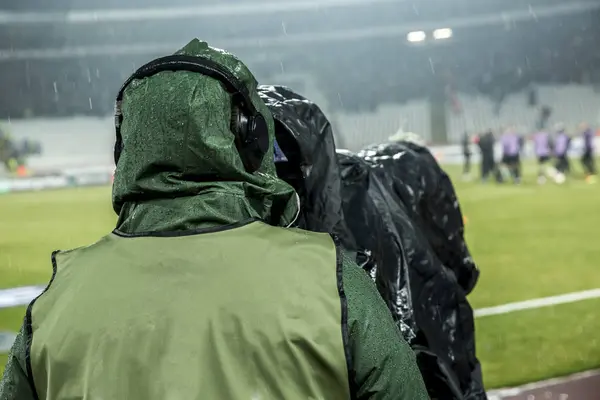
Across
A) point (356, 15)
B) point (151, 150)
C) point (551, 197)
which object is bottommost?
point (551, 197)

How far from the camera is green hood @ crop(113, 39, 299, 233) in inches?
24.9

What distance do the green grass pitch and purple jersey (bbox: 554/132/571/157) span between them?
0.64 meters

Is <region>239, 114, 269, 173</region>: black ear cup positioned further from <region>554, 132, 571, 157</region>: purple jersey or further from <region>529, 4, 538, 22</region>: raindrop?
<region>529, 4, 538, 22</region>: raindrop

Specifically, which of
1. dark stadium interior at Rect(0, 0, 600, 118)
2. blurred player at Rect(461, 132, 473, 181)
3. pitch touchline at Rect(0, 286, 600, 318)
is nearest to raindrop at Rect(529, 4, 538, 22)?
dark stadium interior at Rect(0, 0, 600, 118)

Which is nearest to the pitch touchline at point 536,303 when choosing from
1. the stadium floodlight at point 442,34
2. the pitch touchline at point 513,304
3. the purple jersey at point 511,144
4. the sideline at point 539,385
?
the pitch touchline at point 513,304

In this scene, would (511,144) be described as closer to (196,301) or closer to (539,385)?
(539,385)

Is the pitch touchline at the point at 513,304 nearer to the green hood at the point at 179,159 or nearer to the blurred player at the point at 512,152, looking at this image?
the green hood at the point at 179,159

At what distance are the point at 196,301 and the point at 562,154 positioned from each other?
11413 millimetres

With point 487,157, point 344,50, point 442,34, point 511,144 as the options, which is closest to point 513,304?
point 511,144

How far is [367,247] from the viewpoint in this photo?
1108 mm

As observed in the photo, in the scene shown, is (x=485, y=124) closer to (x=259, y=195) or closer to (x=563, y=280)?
(x=563, y=280)

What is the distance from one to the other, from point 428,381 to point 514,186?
995 centimetres

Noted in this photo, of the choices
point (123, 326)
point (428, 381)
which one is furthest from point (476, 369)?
point (123, 326)

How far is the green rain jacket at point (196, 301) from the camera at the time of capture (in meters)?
0.58
